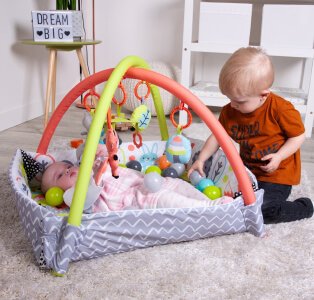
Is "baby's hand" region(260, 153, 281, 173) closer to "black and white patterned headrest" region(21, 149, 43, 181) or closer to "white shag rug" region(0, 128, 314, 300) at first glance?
"white shag rug" region(0, 128, 314, 300)

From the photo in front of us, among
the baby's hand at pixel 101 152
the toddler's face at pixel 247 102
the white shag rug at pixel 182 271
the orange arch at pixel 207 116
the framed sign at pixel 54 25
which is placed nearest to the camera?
the white shag rug at pixel 182 271

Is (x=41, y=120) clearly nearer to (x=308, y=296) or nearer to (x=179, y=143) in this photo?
(x=179, y=143)

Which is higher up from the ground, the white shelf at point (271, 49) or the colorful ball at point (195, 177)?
the white shelf at point (271, 49)

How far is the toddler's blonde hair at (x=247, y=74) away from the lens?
1045 mm

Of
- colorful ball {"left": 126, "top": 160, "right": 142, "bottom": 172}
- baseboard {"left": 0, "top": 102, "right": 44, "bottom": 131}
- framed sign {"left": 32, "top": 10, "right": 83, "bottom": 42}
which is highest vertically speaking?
framed sign {"left": 32, "top": 10, "right": 83, "bottom": 42}

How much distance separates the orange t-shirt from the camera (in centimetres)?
115

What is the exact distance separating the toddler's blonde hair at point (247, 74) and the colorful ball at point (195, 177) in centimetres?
31

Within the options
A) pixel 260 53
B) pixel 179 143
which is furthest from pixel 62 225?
pixel 260 53

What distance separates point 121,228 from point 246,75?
50 centimetres

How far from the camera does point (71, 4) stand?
2.03m

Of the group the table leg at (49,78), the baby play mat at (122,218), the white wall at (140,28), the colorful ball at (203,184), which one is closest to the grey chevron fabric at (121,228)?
the baby play mat at (122,218)

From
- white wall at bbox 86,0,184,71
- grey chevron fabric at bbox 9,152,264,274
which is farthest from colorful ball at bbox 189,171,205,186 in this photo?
white wall at bbox 86,0,184,71

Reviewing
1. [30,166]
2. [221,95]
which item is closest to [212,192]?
[30,166]

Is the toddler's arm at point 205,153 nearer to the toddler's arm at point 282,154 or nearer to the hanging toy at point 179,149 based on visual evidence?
the hanging toy at point 179,149
